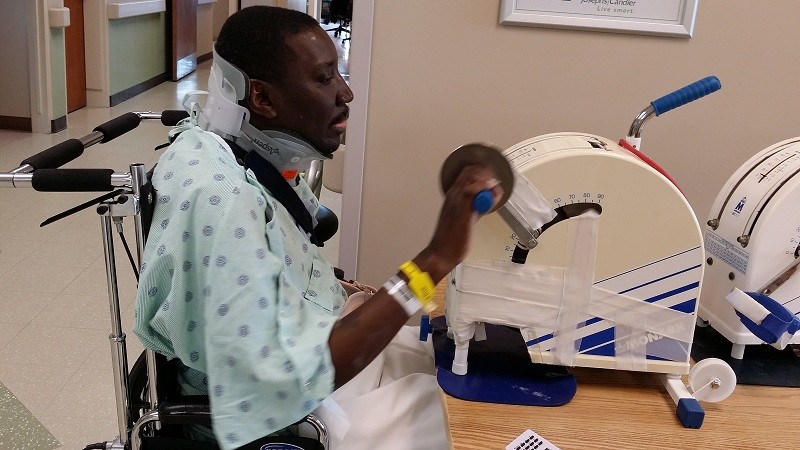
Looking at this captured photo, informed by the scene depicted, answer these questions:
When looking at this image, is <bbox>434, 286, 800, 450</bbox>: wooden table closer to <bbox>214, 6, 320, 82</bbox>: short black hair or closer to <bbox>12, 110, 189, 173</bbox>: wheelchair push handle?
<bbox>214, 6, 320, 82</bbox>: short black hair

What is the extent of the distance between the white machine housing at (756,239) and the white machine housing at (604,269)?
0.17 metres

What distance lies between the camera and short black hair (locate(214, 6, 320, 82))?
111cm

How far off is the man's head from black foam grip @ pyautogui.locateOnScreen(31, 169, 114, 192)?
23 centimetres

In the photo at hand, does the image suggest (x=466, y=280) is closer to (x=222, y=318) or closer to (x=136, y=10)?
(x=222, y=318)

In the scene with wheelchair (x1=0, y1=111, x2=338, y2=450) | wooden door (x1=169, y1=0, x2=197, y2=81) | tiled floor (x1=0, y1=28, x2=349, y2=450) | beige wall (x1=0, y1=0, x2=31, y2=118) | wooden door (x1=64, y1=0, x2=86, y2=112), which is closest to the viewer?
wheelchair (x1=0, y1=111, x2=338, y2=450)

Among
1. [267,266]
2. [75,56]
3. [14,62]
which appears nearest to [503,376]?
[267,266]

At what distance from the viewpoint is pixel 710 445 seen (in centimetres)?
107

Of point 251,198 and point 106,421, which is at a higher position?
point 251,198

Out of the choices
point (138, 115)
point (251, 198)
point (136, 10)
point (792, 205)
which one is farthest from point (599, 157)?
point (136, 10)

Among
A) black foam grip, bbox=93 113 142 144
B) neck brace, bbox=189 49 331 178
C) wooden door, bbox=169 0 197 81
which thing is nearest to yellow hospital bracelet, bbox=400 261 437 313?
neck brace, bbox=189 49 331 178

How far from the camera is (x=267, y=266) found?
0.95m

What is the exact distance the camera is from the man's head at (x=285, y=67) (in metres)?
1.11

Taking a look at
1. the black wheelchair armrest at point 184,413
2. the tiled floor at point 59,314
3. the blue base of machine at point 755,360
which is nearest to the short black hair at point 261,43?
the black wheelchair armrest at point 184,413

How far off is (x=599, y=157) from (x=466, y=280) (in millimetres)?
271
